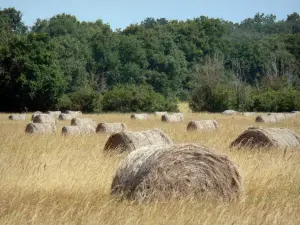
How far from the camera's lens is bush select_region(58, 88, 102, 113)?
51469mm

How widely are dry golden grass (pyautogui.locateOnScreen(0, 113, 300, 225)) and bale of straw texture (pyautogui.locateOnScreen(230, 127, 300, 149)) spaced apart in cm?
160

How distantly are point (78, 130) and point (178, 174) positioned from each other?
1305cm

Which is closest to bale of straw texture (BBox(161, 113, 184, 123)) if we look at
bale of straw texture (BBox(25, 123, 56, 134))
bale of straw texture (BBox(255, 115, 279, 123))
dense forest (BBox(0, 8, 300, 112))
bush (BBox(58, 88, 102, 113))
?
bale of straw texture (BBox(255, 115, 279, 123))

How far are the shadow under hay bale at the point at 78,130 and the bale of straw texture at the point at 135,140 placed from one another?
649 cm

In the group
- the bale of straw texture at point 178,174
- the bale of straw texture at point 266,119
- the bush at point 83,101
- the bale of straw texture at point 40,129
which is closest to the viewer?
the bale of straw texture at point 178,174

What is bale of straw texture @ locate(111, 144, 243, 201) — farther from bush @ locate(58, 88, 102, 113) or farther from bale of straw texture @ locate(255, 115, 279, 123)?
bush @ locate(58, 88, 102, 113)

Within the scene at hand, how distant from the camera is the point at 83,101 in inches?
2063

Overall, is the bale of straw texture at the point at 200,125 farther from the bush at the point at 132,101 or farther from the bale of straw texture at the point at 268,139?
the bush at the point at 132,101

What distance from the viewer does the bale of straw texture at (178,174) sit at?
7.77m

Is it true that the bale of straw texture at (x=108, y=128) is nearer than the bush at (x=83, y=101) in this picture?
Yes

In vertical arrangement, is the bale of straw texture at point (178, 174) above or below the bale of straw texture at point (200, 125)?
above

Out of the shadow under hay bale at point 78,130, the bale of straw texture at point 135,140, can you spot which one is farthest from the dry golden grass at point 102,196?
the shadow under hay bale at point 78,130

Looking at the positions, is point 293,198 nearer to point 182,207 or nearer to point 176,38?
point 182,207

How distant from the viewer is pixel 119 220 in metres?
6.28
